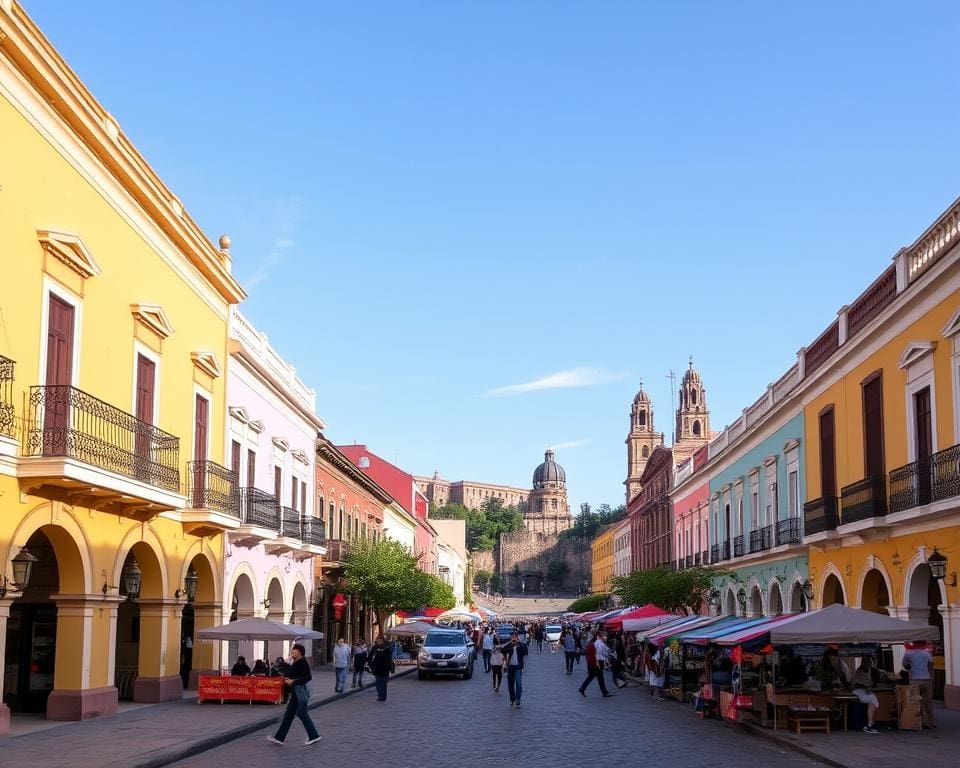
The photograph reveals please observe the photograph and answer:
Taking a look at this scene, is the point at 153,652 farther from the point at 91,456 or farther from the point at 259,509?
the point at 91,456

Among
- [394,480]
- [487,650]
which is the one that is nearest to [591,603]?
[394,480]

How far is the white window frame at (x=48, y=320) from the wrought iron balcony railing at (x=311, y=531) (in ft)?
52.4

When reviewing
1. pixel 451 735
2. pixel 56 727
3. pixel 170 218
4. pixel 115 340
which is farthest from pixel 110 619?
pixel 170 218

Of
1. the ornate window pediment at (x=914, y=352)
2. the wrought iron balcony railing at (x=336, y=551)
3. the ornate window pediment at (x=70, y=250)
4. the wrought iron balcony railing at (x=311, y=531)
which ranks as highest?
the ornate window pediment at (x=70, y=250)

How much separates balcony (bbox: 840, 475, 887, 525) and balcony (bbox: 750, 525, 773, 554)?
867cm

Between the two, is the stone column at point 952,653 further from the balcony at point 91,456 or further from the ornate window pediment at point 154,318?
the ornate window pediment at point 154,318

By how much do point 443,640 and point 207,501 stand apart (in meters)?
14.3

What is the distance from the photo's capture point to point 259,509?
29.6m

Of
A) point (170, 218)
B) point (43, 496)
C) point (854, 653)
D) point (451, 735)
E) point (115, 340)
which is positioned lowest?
point (451, 735)

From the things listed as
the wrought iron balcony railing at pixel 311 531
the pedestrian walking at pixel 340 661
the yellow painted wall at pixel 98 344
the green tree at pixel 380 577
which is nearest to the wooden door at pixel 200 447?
the yellow painted wall at pixel 98 344

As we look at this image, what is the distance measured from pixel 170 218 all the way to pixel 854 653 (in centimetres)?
1476

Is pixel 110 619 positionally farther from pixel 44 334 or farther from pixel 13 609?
pixel 44 334

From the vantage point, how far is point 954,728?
18.4 meters

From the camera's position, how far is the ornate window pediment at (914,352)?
72.9 feet
